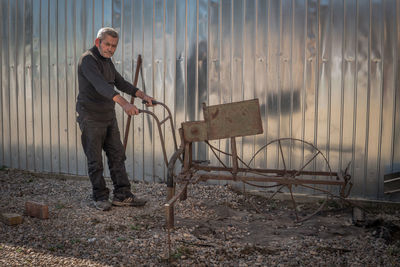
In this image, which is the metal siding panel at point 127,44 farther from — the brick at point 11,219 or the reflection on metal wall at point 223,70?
the brick at point 11,219

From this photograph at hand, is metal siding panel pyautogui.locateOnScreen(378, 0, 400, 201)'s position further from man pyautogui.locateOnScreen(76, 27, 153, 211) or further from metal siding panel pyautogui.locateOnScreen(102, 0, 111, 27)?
metal siding panel pyautogui.locateOnScreen(102, 0, 111, 27)

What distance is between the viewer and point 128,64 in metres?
5.92

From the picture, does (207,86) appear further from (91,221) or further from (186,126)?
(91,221)

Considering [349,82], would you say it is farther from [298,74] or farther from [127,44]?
[127,44]

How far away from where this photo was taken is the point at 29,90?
21.6 feet

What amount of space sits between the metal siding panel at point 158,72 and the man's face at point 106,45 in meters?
1.33

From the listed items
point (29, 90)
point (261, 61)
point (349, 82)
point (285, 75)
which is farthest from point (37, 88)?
point (349, 82)

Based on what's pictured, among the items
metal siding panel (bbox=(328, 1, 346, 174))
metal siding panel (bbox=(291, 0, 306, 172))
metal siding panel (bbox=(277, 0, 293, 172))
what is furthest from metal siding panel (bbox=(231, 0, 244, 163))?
metal siding panel (bbox=(328, 1, 346, 174))

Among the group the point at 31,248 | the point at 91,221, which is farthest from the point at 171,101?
the point at 31,248

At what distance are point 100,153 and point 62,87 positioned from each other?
7.10 feet

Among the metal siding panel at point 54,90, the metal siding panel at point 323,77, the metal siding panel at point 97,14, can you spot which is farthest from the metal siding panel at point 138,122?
the metal siding panel at point 323,77

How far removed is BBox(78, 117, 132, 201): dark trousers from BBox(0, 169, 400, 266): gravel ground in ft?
0.78

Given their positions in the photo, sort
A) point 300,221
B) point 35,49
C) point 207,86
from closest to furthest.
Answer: point 300,221 → point 207,86 → point 35,49

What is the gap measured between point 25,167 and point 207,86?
3.52 meters
